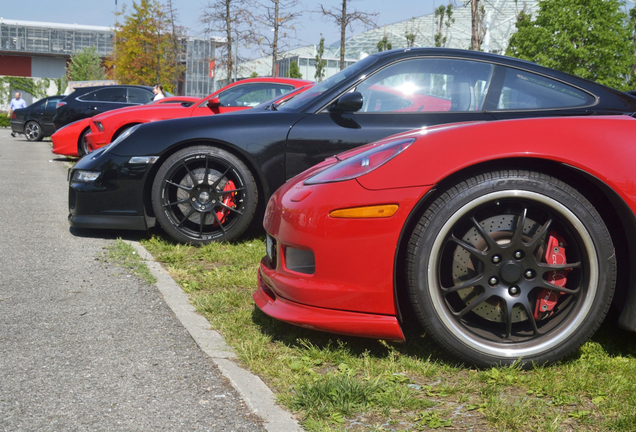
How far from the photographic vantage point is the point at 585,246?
98.3 inches

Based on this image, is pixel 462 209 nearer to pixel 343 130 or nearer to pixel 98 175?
pixel 343 130

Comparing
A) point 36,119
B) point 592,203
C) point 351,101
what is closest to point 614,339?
point 592,203

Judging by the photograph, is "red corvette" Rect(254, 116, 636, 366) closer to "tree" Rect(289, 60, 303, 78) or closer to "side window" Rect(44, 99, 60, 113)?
"side window" Rect(44, 99, 60, 113)

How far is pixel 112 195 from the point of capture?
191 inches

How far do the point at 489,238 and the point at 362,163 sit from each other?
623mm

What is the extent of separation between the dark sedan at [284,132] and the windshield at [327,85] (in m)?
0.02

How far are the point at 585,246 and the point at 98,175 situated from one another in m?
3.64

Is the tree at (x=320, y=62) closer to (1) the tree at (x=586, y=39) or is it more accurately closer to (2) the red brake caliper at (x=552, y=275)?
(1) the tree at (x=586, y=39)

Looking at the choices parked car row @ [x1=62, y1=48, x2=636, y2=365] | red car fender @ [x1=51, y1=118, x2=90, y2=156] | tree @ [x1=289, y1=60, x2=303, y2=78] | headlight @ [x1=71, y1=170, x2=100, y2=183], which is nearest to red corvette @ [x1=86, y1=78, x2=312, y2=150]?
red car fender @ [x1=51, y1=118, x2=90, y2=156]

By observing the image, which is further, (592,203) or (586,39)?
(586,39)

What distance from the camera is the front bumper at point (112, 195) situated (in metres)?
4.80

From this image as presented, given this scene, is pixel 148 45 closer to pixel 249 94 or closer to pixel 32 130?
pixel 32 130

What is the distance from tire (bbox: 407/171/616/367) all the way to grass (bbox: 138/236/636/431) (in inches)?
5.3

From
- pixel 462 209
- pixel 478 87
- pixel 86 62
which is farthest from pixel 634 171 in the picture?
pixel 86 62
